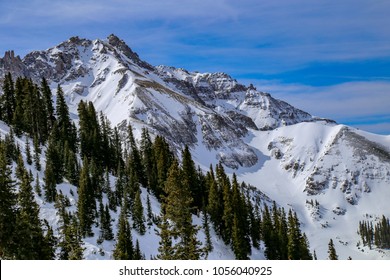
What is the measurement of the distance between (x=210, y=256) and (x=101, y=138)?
37.8m

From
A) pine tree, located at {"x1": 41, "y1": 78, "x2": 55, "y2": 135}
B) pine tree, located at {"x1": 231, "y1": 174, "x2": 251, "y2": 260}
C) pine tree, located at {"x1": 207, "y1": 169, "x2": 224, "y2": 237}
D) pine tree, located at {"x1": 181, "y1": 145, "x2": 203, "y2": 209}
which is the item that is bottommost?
pine tree, located at {"x1": 231, "y1": 174, "x2": 251, "y2": 260}

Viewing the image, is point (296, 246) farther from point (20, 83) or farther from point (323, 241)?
point (323, 241)

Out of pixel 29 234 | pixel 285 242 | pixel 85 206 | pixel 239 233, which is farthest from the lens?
pixel 285 242

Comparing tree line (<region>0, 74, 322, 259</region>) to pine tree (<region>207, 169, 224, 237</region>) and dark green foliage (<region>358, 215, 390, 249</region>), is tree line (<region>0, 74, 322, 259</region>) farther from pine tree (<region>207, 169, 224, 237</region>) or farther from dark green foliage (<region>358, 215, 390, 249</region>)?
dark green foliage (<region>358, 215, 390, 249</region>)

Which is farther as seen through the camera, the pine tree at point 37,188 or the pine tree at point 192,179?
the pine tree at point 192,179

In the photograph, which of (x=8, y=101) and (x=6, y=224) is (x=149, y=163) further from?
(x=6, y=224)

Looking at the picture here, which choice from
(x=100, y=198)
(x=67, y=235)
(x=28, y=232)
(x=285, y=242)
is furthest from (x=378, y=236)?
(x=28, y=232)

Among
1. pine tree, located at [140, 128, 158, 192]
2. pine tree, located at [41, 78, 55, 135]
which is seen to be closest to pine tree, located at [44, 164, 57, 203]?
pine tree, located at [140, 128, 158, 192]

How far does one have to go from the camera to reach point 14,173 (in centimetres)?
5188

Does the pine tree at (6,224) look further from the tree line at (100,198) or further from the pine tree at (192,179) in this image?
the pine tree at (192,179)

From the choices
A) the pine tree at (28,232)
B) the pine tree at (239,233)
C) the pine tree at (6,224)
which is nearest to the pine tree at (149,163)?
the pine tree at (239,233)
